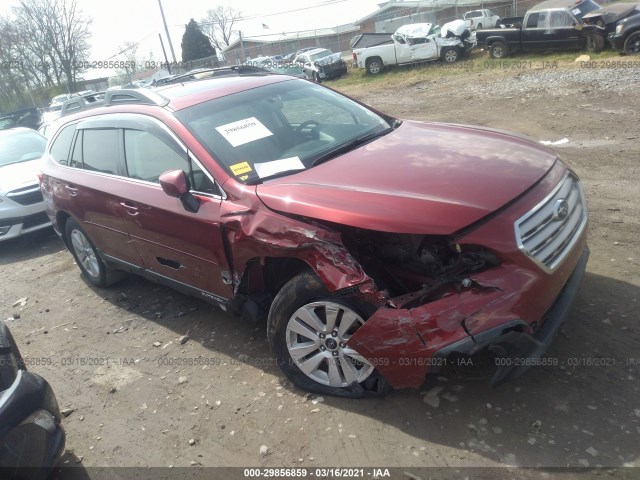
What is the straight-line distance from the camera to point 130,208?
404 cm

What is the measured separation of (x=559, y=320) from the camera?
275cm

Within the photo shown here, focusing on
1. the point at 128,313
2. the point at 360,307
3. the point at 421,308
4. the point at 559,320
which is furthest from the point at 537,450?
the point at 128,313

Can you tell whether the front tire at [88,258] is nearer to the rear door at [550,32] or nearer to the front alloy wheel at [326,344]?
the front alloy wheel at [326,344]

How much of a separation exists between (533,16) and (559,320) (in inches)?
681

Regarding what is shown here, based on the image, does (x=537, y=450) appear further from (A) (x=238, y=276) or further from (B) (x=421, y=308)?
(A) (x=238, y=276)

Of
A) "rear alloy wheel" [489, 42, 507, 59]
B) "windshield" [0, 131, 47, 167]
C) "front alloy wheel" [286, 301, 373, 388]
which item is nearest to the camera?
"front alloy wheel" [286, 301, 373, 388]

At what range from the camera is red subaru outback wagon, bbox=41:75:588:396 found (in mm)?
2619

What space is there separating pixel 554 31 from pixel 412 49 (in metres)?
6.41

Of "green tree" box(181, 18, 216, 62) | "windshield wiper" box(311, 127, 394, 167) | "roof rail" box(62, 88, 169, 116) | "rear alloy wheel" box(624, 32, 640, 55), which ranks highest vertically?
"green tree" box(181, 18, 216, 62)

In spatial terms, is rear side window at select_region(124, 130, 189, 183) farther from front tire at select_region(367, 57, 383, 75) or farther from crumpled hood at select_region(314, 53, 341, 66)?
crumpled hood at select_region(314, 53, 341, 66)

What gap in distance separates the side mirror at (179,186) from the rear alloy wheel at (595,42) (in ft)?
53.0

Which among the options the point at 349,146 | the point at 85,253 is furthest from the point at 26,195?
the point at 349,146

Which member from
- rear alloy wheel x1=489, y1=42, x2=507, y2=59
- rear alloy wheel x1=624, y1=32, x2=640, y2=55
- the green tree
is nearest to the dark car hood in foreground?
rear alloy wheel x1=624, y1=32, x2=640, y2=55

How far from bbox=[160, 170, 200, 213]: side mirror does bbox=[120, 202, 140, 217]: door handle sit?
0.72m
